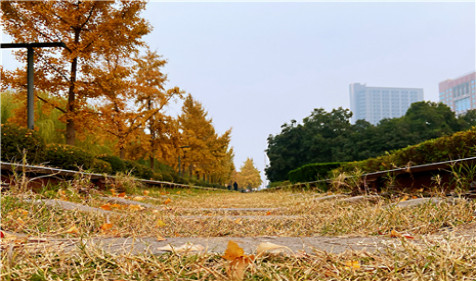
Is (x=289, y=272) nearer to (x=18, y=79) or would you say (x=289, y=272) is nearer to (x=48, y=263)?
(x=48, y=263)

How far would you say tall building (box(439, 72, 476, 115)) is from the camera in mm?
102838

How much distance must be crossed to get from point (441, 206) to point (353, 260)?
7.12 feet

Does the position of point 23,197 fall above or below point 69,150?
below

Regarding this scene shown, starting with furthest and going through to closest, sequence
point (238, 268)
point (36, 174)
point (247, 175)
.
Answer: point (247, 175)
point (36, 174)
point (238, 268)

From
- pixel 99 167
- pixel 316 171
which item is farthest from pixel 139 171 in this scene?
pixel 316 171

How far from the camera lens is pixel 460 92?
111875 mm

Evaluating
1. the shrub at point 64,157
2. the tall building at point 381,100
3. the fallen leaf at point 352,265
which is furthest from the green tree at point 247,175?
the tall building at point 381,100

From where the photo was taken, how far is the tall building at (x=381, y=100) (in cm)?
19388

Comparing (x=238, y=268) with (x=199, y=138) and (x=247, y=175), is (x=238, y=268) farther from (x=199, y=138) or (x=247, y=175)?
(x=247, y=175)

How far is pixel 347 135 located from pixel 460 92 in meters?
98.6

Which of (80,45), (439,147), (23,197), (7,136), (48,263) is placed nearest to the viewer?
(48,263)

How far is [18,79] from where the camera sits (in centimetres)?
1220

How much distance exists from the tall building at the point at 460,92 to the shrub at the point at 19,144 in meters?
112

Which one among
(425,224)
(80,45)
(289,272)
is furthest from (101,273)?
(80,45)
